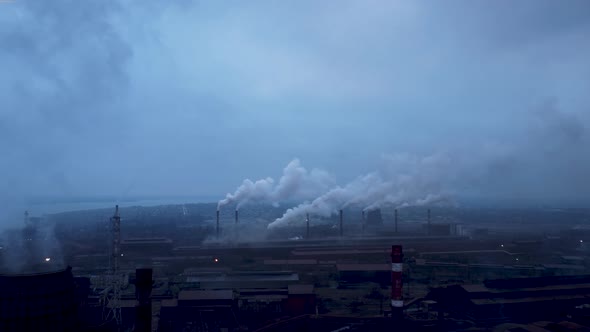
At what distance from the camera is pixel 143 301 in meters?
14.9

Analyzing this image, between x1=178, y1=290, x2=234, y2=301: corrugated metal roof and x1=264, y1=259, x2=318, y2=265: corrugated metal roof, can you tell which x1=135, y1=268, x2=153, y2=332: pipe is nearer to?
x1=178, y1=290, x2=234, y2=301: corrugated metal roof

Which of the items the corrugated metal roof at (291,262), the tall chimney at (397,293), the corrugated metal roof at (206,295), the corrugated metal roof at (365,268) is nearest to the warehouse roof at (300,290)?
the corrugated metal roof at (206,295)

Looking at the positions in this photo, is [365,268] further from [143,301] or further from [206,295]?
[143,301]

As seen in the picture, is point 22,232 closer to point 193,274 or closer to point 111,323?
point 111,323

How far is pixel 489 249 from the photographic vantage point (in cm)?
3988

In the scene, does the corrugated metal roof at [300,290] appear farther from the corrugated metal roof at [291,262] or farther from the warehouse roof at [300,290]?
the corrugated metal roof at [291,262]

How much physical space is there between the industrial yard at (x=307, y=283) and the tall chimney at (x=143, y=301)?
0.11 feet

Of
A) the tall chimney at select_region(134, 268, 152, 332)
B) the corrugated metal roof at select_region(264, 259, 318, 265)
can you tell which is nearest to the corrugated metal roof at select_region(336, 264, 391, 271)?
the corrugated metal roof at select_region(264, 259, 318, 265)

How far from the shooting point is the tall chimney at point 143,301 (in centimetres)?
1484

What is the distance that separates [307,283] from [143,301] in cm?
1494

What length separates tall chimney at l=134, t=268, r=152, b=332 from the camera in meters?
14.8

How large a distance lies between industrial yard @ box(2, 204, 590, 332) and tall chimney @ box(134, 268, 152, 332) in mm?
32

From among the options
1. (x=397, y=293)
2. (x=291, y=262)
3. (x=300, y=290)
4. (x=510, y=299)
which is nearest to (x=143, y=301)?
(x=300, y=290)

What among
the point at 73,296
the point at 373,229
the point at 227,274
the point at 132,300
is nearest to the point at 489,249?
the point at 373,229
